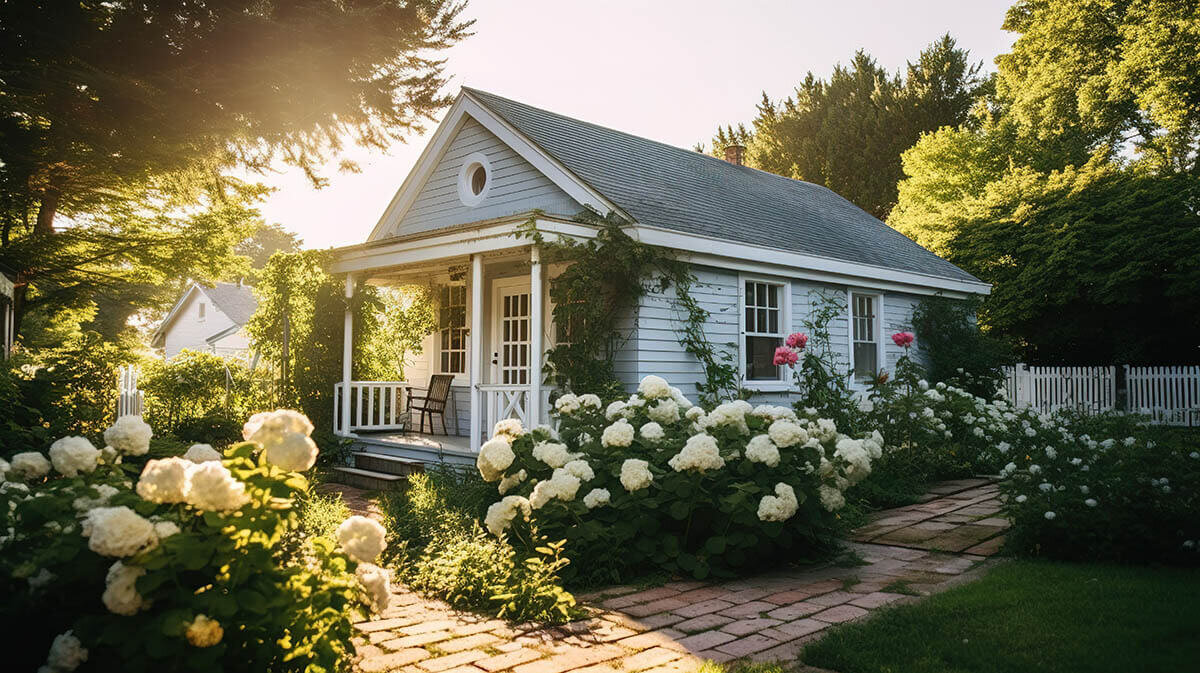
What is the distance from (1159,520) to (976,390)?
1039 centimetres

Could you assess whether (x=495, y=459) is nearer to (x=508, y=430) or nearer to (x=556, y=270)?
(x=508, y=430)

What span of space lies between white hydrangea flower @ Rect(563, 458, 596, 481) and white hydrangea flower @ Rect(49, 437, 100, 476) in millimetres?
2609

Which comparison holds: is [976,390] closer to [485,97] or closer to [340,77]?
[485,97]

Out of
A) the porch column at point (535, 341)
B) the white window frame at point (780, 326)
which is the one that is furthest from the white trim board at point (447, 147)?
the white window frame at point (780, 326)

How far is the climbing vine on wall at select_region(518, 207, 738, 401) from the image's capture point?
8617 millimetres

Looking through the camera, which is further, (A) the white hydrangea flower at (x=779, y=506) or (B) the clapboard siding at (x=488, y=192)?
(B) the clapboard siding at (x=488, y=192)

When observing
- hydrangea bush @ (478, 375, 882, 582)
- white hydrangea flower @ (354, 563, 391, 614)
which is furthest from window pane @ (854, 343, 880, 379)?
white hydrangea flower @ (354, 563, 391, 614)

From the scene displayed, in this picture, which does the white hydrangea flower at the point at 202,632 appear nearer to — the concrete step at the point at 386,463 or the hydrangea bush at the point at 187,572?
the hydrangea bush at the point at 187,572

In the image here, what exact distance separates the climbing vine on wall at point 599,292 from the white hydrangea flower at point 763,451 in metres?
3.41

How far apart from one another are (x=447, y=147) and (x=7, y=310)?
23.5 ft

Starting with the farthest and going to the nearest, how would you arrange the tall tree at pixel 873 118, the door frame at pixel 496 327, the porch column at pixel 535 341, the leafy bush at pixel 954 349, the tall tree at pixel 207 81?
the tall tree at pixel 873 118 → the leafy bush at pixel 954 349 → the door frame at pixel 496 327 → the porch column at pixel 535 341 → the tall tree at pixel 207 81

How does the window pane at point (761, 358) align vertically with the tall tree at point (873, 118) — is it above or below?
below

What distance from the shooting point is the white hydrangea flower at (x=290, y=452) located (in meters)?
2.46

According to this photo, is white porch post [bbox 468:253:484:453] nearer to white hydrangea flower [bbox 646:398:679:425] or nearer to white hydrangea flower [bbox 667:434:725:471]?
white hydrangea flower [bbox 646:398:679:425]
